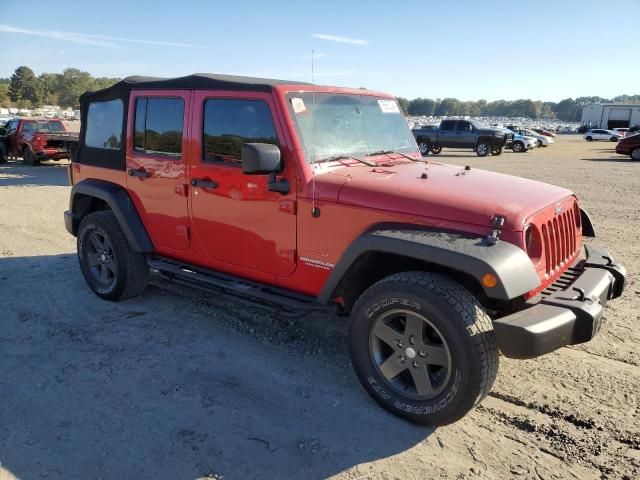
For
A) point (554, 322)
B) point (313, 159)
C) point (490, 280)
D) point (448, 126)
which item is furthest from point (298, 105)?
point (448, 126)

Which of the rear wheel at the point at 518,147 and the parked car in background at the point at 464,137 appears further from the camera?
the rear wheel at the point at 518,147

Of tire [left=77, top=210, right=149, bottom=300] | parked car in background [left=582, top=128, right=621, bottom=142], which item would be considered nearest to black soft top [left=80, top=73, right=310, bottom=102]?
tire [left=77, top=210, right=149, bottom=300]

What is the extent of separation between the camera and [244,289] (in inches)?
150

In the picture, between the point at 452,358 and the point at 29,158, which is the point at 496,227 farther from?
the point at 29,158

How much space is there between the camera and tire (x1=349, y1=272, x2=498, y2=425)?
2.77m

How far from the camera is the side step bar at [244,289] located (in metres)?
3.56

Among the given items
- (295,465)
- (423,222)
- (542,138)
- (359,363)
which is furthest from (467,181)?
(542,138)

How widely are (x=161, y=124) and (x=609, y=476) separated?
3965mm

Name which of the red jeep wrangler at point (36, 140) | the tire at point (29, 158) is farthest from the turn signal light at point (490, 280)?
the tire at point (29, 158)

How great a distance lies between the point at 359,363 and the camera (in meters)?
3.22

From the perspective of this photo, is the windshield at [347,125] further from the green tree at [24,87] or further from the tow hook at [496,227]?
the green tree at [24,87]

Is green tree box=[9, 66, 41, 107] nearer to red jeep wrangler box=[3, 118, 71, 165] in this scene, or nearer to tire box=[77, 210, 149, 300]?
red jeep wrangler box=[3, 118, 71, 165]

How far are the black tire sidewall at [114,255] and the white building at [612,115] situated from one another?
256 ft

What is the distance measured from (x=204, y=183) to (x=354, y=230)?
4.53 ft
